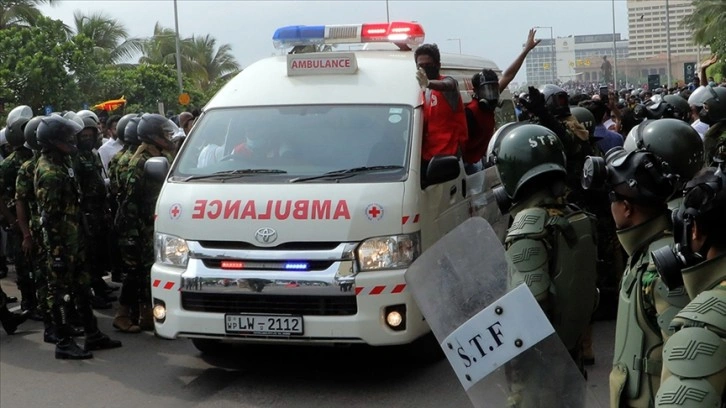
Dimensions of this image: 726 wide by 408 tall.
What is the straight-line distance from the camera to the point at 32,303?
31.2 feet

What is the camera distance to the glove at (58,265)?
756 cm

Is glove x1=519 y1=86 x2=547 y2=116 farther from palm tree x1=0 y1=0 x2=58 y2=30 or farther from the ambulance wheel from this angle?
palm tree x1=0 y1=0 x2=58 y2=30

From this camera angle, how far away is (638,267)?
2.68m

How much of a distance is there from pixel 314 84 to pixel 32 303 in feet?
13.7

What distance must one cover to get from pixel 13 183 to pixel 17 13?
3144cm

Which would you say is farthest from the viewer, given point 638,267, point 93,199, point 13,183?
point 93,199

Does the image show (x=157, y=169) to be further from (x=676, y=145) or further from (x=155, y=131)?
(x=676, y=145)

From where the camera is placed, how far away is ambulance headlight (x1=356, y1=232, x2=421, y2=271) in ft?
19.9

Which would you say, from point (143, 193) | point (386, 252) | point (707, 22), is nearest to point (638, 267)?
point (386, 252)

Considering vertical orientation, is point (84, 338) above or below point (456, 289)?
below

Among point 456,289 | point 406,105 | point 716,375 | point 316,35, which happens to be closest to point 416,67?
point 406,105

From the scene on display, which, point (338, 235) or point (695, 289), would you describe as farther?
point (338, 235)

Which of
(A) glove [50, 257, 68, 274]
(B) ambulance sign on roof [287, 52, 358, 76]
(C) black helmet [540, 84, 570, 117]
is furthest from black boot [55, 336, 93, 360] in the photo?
(C) black helmet [540, 84, 570, 117]

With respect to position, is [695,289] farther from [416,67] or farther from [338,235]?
[416,67]
